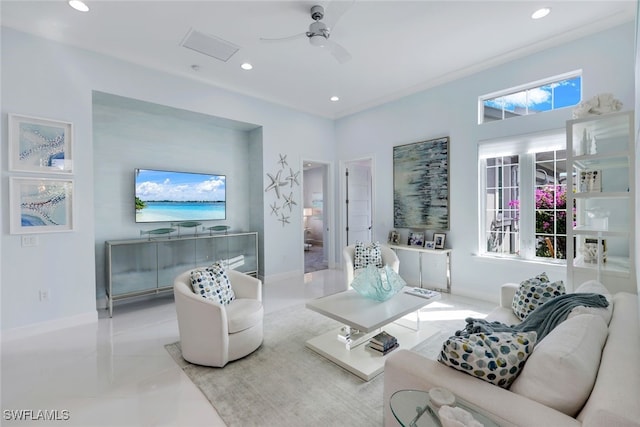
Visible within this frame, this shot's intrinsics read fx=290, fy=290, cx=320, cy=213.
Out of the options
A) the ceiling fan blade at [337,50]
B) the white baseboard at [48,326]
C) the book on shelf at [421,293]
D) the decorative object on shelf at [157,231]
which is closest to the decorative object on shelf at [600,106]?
the book on shelf at [421,293]

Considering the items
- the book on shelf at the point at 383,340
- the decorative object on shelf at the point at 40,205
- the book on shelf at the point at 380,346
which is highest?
the decorative object on shelf at the point at 40,205

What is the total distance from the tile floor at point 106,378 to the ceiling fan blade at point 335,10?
3.10 metres

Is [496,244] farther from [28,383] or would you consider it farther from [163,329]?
[28,383]

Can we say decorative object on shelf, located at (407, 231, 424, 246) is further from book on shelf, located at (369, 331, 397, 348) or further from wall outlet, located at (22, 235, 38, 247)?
wall outlet, located at (22, 235, 38, 247)

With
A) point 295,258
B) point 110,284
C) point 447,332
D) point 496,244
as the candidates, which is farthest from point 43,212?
point 496,244

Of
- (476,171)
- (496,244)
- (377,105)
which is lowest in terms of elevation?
(496,244)

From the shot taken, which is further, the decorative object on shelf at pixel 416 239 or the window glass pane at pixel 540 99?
the decorative object on shelf at pixel 416 239

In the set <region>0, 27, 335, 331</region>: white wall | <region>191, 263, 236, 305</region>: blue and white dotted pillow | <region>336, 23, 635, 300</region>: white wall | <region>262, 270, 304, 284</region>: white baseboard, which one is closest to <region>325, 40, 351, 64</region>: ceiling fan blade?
<region>336, 23, 635, 300</region>: white wall

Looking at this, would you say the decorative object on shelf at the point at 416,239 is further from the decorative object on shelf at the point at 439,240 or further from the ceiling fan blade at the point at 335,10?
the ceiling fan blade at the point at 335,10

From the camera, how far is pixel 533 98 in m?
3.63

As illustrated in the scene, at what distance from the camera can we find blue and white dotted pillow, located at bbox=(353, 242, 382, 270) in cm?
408

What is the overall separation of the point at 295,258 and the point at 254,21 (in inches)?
150

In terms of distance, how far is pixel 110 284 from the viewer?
11.7ft

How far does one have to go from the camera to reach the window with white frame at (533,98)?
3.35 m
